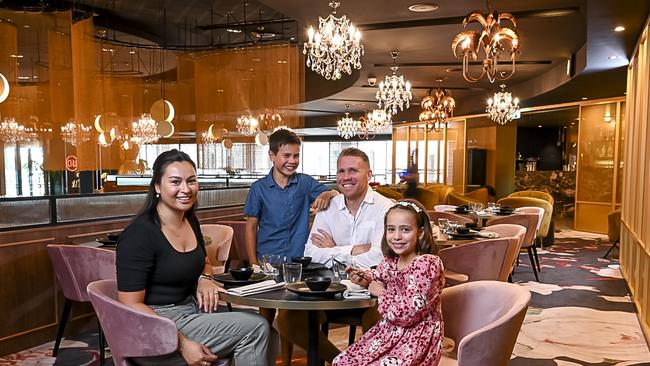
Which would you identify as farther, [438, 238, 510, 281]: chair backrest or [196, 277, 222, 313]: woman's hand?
[438, 238, 510, 281]: chair backrest

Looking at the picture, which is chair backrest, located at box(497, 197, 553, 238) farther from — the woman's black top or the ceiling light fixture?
the woman's black top

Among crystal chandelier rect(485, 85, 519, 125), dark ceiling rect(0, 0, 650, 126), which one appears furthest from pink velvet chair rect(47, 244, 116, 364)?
crystal chandelier rect(485, 85, 519, 125)

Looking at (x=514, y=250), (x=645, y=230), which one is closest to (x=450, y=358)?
(x=514, y=250)

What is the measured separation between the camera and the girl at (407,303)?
2240mm

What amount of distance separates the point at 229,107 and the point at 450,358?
6.80 meters

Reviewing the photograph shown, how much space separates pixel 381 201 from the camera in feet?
10.3

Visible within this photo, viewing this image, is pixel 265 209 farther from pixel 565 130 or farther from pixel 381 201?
pixel 565 130

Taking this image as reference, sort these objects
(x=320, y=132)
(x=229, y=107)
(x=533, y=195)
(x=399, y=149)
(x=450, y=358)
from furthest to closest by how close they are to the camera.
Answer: (x=320, y=132), (x=399, y=149), (x=533, y=195), (x=229, y=107), (x=450, y=358)

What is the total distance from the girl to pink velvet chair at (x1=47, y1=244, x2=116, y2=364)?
2251 mm

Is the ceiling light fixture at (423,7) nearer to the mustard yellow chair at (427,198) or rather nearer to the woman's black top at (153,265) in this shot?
the woman's black top at (153,265)

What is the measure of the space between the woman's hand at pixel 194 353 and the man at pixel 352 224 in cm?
94

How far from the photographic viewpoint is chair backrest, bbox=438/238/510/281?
13.6ft

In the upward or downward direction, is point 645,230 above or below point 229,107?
below

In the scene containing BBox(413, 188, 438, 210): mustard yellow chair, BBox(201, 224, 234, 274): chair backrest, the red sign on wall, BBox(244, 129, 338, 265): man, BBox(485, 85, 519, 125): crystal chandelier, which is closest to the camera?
BBox(244, 129, 338, 265): man
